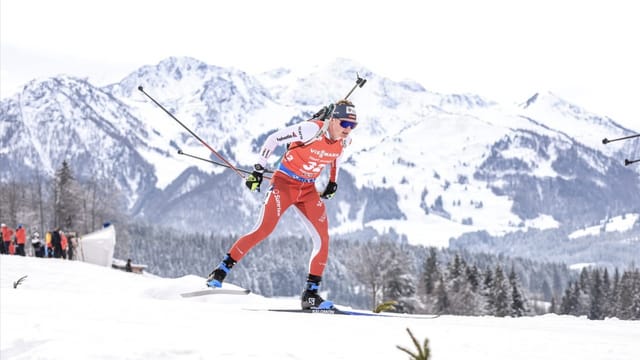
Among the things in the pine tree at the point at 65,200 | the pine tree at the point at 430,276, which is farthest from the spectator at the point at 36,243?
the pine tree at the point at 430,276

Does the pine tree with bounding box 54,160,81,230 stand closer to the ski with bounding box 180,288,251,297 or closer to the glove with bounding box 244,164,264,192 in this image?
the ski with bounding box 180,288,251,297

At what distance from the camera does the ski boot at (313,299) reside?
848 cm

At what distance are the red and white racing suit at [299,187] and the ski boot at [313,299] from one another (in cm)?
10

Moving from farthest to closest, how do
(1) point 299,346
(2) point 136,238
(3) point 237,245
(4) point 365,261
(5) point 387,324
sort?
(2) point 136,238, (4) point 365,261, (3) point 237,245, (5) point 387,324, (1) point 299,346

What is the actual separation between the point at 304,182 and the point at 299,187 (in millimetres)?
94

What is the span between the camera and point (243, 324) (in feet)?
18.7

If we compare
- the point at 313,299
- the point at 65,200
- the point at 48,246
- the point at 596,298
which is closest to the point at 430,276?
the point at 65,200

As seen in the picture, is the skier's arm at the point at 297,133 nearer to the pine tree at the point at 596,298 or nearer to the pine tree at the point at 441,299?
the pine tree at the point at 441,299

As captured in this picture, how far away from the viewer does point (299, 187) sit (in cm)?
866

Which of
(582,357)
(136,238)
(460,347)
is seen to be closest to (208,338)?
(460,347)

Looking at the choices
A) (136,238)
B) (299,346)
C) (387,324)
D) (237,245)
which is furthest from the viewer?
(136,238)

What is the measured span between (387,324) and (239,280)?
160 meters

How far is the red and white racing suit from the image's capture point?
852 centimetres

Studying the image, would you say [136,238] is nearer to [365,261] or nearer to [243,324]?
[365,261]
